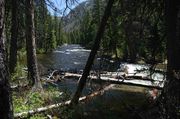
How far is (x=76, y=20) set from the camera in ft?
40.2

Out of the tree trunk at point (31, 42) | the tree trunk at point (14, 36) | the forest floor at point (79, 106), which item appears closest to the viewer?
the forest floor at point (79, 106)

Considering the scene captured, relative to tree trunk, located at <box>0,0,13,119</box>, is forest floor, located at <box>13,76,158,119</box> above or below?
below

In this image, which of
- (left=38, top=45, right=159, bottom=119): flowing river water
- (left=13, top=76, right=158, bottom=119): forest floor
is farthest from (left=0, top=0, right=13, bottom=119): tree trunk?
(left=38, top=45, right=159, bottom=119): flowing river water

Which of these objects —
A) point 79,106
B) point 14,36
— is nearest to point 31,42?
point 79,106

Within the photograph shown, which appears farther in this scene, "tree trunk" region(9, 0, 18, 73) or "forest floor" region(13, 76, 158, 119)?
"tree trunk" region(9, 0, 18, 73)

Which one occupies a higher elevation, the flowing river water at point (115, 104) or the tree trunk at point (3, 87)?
the tree trunk at point (3, 87)

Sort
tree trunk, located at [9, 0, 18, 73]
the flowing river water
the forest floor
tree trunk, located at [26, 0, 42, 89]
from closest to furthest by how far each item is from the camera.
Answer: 1. the forest floor
2. the flowing river water
3. tree trunk, located at [26, 0, 42, 89]
4. tree trunk, located at [9, 0, 18, 73]

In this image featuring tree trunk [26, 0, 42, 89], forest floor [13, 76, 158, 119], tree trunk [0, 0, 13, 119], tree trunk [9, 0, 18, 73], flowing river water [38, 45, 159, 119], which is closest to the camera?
tree trunk [0, 0, 13, 119]

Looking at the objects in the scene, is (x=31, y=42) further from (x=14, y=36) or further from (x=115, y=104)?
(x=115, y=104)

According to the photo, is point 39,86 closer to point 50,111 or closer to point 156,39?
point 50,111

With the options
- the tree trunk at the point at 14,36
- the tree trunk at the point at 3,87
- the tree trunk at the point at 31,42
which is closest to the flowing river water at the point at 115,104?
the tree trunk at the point at 31,42

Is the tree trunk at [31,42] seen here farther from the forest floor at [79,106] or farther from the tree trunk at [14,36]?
the tree trunk at [14,36]

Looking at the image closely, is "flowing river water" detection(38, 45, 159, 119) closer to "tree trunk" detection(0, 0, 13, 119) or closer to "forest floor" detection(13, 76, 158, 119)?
"forest floor" detection(13, 76, 158, 119)

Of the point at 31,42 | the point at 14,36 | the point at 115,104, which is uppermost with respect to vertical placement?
the point at 14,36
